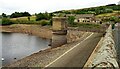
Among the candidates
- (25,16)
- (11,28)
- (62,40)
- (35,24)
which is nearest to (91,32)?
(62,40)

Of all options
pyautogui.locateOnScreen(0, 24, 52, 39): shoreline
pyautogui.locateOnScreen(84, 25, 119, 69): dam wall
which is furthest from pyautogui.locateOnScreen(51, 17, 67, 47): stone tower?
pyautogui.locateOnScreen(0, 24, 52, 39): shoreline

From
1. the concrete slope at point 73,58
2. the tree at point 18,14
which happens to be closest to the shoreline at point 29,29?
the tree at point 18,14

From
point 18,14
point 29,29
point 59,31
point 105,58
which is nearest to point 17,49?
point 59,31

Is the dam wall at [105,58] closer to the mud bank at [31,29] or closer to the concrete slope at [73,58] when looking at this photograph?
the concrete slope at [73,58]

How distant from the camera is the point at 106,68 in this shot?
13.9 feet

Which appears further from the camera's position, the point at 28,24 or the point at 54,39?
the point at 28,24

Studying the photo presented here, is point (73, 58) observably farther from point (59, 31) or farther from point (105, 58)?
point (105, 58)

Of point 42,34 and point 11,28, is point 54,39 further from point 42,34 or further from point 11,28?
point 11,28

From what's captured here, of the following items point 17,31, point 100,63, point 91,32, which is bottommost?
point 17,31

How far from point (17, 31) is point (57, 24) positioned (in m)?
93.6

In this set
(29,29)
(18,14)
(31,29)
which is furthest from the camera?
(18,14)

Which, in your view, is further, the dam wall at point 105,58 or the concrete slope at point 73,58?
the concrete slope at point 73,58

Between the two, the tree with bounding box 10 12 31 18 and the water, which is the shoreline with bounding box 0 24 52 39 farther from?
the water

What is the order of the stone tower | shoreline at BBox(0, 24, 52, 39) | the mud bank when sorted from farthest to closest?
shoreline at BBox(0, 24, 52, 39)
the mud bank
the stone tower
